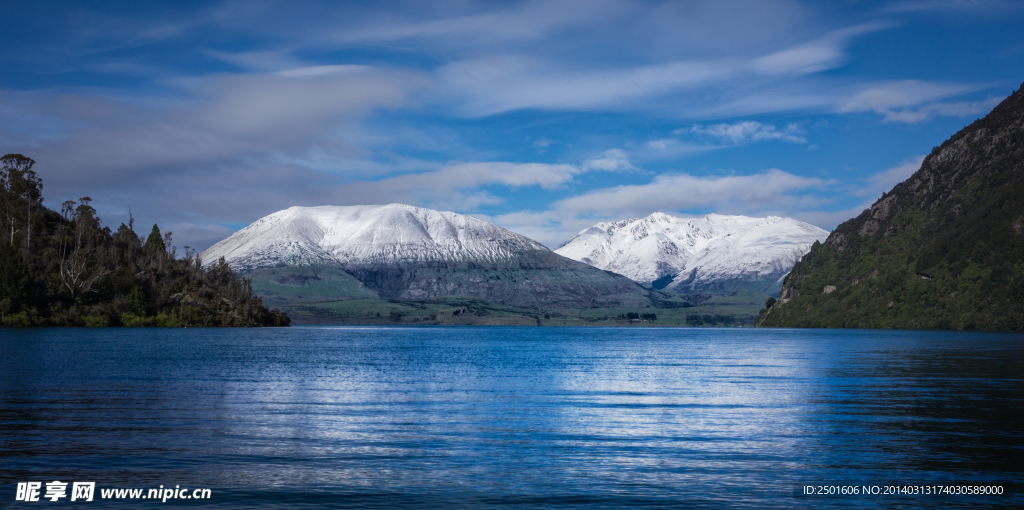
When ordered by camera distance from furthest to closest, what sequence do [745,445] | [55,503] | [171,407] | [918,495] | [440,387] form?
1. [440,387]
2. [171,407]
3. [745,445]
4. [918,495]
5. [55,503]

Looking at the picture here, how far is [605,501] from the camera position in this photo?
89.8 feet

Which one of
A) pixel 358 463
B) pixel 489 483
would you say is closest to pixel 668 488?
pixel 489 483

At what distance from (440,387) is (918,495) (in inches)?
1963

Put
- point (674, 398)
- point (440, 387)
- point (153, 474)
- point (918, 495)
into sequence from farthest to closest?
point (440, 387) → point (674, 398) → point (153, 474) → point (918, 495)

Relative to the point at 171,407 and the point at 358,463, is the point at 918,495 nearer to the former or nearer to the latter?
the point at 358,463

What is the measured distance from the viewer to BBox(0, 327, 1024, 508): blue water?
1134 inches

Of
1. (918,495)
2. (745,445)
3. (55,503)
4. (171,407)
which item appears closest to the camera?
(55,503)

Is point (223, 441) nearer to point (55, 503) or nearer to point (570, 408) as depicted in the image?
point (55, 503)

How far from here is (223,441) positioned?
39.1 metres

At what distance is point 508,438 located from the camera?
135 ft

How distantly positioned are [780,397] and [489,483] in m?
40.7

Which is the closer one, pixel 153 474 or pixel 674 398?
pixel 153 474

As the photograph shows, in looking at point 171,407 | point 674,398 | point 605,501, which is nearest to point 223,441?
point 171,407

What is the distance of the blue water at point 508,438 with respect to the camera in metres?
28.8
